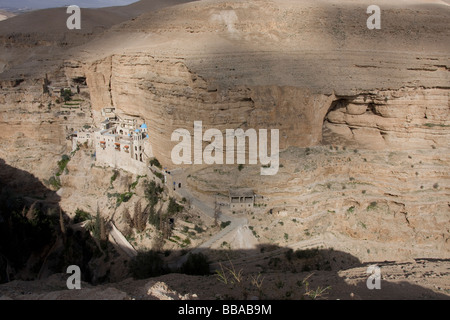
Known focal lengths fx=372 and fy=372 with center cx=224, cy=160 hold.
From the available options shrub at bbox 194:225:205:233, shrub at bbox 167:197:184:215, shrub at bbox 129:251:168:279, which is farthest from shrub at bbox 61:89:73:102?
shrub at bbox 194:225:205:233

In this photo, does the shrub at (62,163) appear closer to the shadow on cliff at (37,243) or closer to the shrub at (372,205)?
the shadow on cliff at (37,243)

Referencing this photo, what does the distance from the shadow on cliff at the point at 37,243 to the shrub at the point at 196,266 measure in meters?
5.78

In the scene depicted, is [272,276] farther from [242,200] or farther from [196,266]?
[242,200]

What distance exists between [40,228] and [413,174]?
19.3 metres

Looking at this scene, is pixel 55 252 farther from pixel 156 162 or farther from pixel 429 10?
pixel 429 10

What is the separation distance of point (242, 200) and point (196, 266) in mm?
3732

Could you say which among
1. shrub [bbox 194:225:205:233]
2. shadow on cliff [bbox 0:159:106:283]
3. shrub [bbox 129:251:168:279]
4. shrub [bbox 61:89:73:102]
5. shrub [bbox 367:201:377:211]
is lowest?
shadow on cliff [bbox 0:159:106:283]

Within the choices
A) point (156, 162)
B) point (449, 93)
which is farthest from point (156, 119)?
point (449, 93)

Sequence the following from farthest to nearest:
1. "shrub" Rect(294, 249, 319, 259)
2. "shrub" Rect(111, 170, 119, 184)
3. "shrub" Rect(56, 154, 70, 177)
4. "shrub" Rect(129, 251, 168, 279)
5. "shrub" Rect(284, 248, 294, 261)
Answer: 1. "shrub" Rect(56, 154, 70, 177)
2. "shrub" Rect(111, 170, 119, 184)
3. "shrub" Rect(294, 249, 319, 259)
4. "shrub" Rect(284, 248, 294, 261)
5. "shrub" Rect(129, 251, 168, 279)

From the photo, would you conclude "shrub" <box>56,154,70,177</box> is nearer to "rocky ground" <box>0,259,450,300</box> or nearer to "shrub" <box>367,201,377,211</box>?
"rocky ground" <box>0,259,450,300</box>

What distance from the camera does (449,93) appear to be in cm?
1769

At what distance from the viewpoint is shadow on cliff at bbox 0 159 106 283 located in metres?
18.8

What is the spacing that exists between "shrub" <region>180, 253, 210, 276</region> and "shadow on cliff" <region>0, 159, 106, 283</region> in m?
5.78

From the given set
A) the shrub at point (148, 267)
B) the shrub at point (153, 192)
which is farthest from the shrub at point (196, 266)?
the shrub at point (153, 192)
